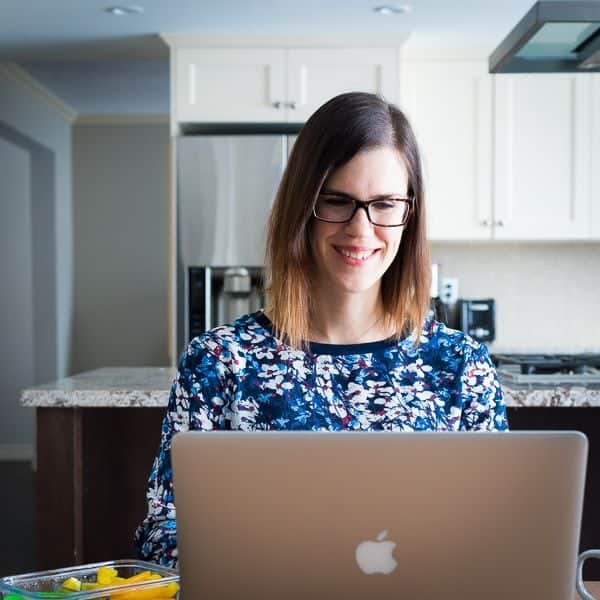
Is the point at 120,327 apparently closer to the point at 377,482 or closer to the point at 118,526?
the point at 118,526

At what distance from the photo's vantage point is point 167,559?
1177 mm

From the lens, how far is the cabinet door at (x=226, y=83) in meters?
4.07

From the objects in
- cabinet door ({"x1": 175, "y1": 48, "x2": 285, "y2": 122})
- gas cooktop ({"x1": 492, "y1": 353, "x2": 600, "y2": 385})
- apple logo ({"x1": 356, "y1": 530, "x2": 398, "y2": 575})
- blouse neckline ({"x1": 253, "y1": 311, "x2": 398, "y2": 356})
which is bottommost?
gas cooktop ({"x1": 492, "y1": 353, "x2": 600, "y2": 385})

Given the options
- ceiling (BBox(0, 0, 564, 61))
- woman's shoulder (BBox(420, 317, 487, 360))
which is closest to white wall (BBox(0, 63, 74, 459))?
ceiling (BBox(0, 0, 564, 61))

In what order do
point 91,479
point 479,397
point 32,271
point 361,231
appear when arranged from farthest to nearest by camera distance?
point 32,271 → point 91,479 → point 479,397 → point 361,231

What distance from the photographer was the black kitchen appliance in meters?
4.44

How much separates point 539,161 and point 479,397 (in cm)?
309

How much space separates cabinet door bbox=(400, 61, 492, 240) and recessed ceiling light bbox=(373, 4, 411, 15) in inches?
21.6

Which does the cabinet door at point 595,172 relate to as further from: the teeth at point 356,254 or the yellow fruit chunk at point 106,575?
the yellow fruit chunk at point 106,575

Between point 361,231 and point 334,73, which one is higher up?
point 334,73

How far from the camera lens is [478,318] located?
4480 millimetres

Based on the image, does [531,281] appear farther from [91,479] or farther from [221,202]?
[91,479]

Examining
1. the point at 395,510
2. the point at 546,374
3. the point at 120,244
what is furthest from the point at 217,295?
the point at 395,510

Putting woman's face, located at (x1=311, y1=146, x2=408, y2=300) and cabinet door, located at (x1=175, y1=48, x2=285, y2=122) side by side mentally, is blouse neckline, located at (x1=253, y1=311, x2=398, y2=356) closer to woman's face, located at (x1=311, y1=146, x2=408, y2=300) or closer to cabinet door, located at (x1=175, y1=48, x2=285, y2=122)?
woman's face, located at (x1=311, y1=146, x2=408, y2=300)
